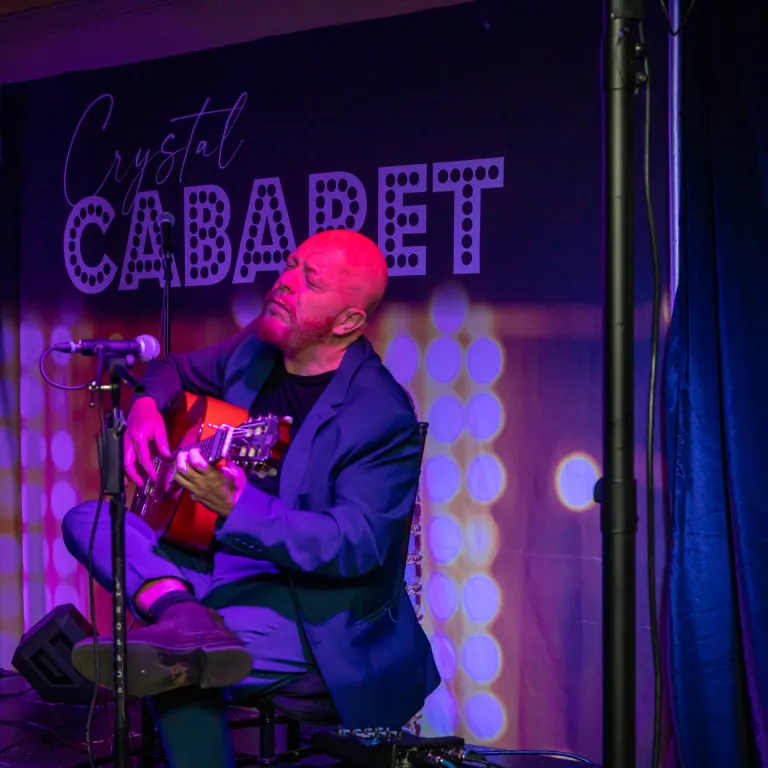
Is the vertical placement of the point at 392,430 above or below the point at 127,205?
below

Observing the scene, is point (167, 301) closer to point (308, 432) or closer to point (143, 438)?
point (143, 438)

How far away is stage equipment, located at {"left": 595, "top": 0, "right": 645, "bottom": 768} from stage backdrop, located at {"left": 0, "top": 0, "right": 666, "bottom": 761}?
176 cm

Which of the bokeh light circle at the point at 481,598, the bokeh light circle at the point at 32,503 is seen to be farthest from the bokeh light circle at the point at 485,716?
the bokeh light circle at the point at 32,503

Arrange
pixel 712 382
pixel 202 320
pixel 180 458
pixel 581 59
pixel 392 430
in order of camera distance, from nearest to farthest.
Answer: pixel 180 458
pixel 392 430
pixel 712 382
pixel 581 59
pixel 202 320

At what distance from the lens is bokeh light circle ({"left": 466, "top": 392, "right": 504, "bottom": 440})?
12.1 ft

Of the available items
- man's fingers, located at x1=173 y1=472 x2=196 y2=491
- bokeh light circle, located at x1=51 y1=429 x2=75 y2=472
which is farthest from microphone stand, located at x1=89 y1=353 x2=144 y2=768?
bokeh light circle, located at x1=51 y1=429 x2=75 y2=472

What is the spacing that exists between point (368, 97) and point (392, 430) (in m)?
1.71

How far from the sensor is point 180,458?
248 cm

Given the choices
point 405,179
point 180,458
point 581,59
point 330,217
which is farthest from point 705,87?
point 180,458

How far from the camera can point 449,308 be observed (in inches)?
148

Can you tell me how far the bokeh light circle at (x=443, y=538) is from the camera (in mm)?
3740

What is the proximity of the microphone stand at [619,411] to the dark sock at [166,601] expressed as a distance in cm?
131

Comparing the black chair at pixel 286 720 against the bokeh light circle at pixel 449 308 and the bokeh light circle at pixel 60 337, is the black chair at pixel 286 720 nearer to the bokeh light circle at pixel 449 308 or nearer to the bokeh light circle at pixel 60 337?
the bokeh light circle at pixel 449 308

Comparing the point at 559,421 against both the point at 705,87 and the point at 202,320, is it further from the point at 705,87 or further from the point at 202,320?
the point at 202,320
